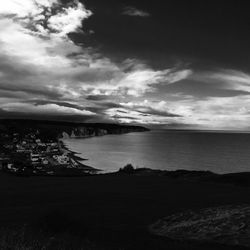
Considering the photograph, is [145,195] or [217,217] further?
[145,195]

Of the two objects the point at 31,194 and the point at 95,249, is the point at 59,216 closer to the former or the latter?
the point at 95,249

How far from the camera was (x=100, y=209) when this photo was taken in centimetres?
2045

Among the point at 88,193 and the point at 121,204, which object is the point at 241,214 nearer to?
the point at 121,204

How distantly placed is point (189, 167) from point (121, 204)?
118081mm

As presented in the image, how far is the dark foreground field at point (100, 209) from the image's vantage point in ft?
42.5

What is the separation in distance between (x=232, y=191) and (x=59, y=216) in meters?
16.4

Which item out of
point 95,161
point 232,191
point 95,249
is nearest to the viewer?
point 95,249

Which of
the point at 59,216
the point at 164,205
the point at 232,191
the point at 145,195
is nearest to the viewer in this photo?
the point at 59,216

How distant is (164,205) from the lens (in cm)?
2152

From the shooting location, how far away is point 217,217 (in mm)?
15430

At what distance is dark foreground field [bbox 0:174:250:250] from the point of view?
1295 cm

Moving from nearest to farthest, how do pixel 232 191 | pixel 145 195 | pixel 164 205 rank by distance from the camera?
pixel 164 205 < pixel 145 195 < pixel 232 191

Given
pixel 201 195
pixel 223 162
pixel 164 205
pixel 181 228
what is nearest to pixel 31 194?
pixel 164 205

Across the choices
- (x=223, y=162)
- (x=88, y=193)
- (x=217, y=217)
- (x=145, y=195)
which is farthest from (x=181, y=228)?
(x=223, y=162)
